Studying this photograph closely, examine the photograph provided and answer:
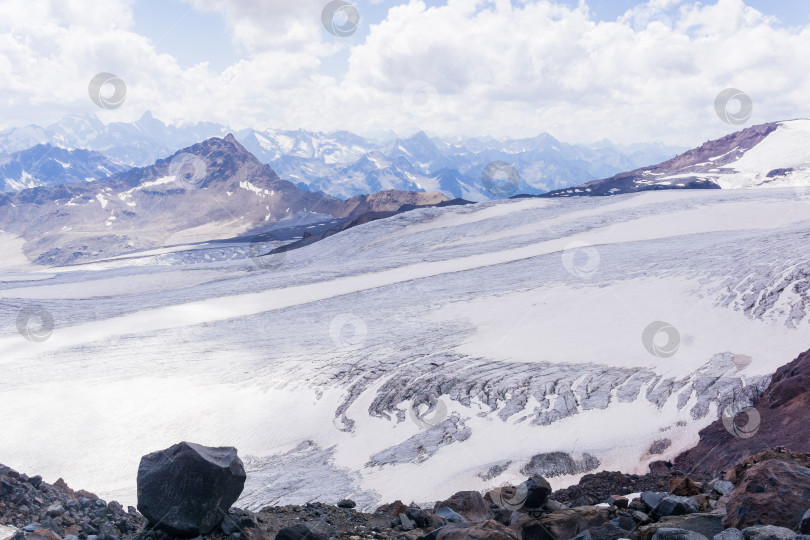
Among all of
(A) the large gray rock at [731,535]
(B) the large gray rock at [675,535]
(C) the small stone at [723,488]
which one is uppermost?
(A) the large gray rock at [731,535]

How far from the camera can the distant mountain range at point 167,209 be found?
5448 inches

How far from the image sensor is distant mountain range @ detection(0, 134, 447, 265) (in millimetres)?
138375

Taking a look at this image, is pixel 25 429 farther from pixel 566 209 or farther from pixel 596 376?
pixel 566 209

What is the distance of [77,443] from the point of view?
15.5 metres

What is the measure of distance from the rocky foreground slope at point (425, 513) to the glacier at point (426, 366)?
171 inches

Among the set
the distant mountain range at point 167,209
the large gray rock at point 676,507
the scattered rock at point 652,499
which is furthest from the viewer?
the distant mountain range at point 167,209

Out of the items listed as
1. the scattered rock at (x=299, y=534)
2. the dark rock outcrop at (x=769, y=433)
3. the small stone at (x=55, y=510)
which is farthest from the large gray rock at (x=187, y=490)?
the dark rock outcrop at (x=769, y=433)

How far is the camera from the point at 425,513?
759cm

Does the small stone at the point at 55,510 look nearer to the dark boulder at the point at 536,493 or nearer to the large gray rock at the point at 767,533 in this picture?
the dark boulder at the point at 536,493

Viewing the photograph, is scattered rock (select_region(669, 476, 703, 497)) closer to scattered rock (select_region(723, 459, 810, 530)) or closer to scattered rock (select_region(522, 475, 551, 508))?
scattered rock (select_region(723, 459, 810, 530))

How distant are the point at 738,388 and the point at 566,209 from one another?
3390 centimetres

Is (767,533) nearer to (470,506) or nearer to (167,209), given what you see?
(470,506)

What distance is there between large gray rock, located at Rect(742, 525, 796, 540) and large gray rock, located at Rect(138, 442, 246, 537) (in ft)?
17.0

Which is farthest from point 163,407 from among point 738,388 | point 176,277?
point 176,277
